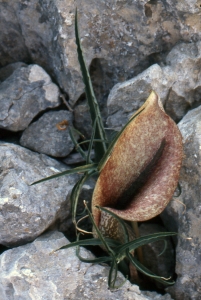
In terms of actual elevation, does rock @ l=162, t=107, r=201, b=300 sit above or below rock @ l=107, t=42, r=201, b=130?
below

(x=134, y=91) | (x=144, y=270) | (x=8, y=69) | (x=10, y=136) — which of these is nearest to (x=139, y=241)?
(x=144, y=270)

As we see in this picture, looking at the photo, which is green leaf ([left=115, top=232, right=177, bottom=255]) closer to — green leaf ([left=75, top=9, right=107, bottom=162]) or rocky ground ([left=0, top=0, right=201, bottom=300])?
rocky ground ([left=0, top=0, right=201, bottom=300])

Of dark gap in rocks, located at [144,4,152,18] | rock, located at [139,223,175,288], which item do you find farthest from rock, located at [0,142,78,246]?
dark gap in rocks, located at [144,4,152,18]

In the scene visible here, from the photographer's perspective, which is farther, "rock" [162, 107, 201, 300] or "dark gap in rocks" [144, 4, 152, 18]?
Answer: "dark gap in rocks" [144, 4, 152, 18]

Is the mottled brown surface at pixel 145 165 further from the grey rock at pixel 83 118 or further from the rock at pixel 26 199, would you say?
the grey rock at pixel 83 118

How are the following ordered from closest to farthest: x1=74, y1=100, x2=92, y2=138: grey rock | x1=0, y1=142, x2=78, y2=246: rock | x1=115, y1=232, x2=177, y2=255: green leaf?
x1=115, y1=232, x2=177, y2=255: green leaf, x1=0, y1=142, x2=78, y2=246: rock, x1=74, y1=100, x2=92, y2=138: grey rock

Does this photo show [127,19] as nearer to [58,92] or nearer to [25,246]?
[58,92]

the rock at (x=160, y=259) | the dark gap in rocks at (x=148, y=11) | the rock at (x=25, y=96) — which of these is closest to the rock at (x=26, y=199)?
the rock at (x=25, y=96)
